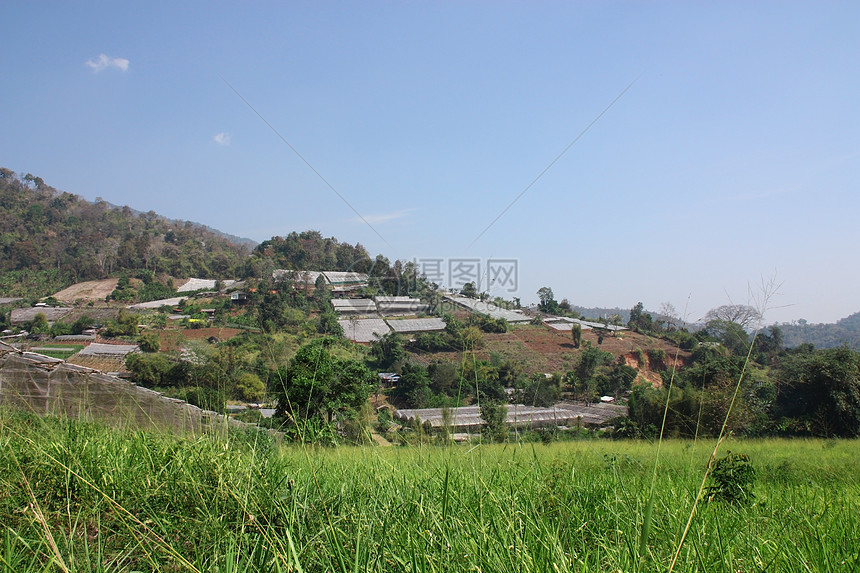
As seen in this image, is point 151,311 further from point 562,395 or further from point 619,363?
point 619,363

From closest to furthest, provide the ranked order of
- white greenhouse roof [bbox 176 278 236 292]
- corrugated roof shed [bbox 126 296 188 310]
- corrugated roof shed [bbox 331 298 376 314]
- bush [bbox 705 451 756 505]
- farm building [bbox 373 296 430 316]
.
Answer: bush [bbox 705 451 756 505], corrugated roof shed [bbox 331 298 376 314], farm building [bbox 373 296 430 316], corrugated roof shed [bbox 126 296 188 310], white greenhouse roof [bbox 176 278 236 292]

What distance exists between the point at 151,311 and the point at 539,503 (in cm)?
4146

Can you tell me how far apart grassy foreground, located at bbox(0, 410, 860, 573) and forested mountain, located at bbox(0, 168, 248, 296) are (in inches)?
1900

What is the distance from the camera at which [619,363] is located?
2855cm

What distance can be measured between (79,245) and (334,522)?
54.9 m

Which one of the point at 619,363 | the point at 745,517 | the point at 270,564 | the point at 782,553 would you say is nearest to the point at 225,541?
the point at 270,564

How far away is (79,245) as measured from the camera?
147ft

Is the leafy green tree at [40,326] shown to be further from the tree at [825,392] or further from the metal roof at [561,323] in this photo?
the tree at [825,392]

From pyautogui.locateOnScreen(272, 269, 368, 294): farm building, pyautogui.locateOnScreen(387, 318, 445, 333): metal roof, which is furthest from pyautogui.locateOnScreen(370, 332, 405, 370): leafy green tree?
pyautogui.locateOnScreen(272, 269, 368, 294): farm building

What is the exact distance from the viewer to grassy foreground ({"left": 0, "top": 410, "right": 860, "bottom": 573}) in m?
1.02

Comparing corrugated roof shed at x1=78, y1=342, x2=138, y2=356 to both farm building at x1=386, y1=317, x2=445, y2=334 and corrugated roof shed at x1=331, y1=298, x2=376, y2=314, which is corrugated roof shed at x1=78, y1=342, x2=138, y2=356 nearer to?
corrugated roof shed at x1=331, y1=298, x2=376, y2=314

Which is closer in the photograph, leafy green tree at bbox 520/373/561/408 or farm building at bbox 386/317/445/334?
leafy green tree at bbox 520/373/561/408

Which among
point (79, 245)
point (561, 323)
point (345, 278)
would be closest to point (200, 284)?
point (79, 245)

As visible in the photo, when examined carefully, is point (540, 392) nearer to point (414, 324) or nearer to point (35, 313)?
point (414, 324)
